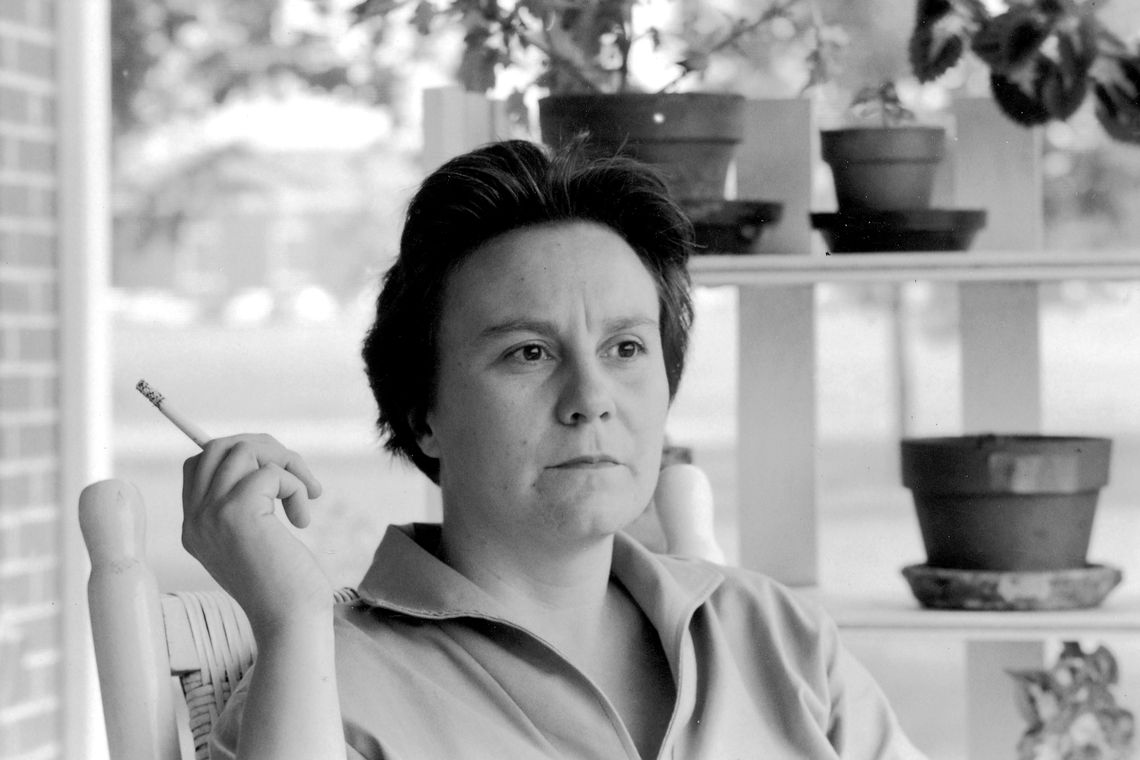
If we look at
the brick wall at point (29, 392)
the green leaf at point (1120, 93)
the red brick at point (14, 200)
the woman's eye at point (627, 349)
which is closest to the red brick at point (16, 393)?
the brick wall at point (29, 392)

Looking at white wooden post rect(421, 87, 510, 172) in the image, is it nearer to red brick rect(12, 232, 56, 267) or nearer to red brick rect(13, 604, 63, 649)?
red brick rect(12, 232, 56, 267)

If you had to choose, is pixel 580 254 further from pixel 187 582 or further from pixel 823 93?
pixel 187 582

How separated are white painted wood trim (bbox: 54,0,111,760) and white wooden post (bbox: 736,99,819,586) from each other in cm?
124

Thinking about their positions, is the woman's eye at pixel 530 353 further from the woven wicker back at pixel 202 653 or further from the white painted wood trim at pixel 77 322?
the white painted wood trim at pixel 77 322

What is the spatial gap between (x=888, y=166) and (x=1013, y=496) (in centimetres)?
52

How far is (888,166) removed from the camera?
2.27m

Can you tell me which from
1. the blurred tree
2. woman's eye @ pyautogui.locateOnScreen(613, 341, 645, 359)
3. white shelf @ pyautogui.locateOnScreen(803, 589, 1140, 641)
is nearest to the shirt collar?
woman's eye @ pyautogui.locateOnScreen(613, 341, 645, 359)

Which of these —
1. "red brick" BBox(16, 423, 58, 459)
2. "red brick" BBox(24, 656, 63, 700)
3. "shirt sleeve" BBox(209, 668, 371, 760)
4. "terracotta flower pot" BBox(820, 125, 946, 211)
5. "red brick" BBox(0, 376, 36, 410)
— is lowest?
"red brick" BBox(24, 656, 63, 700)

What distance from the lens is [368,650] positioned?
136cm

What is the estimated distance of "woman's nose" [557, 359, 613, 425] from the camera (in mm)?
1380

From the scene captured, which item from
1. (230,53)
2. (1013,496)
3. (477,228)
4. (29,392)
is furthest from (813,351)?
(230,53)

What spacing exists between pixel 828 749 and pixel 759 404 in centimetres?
104

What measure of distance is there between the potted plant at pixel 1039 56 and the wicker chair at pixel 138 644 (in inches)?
56.5

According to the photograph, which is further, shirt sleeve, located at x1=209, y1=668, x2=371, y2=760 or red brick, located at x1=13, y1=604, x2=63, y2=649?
red brick, located at x1=13, y1=604, x2=63, y2=649
